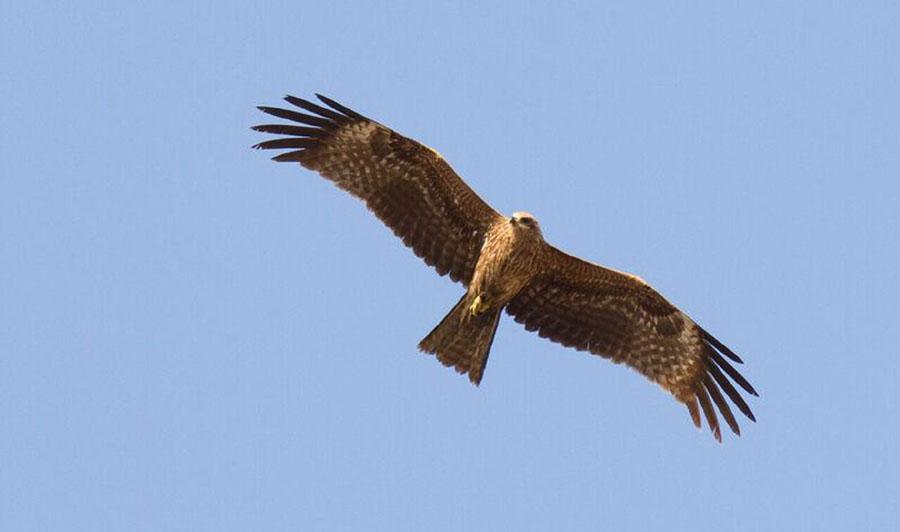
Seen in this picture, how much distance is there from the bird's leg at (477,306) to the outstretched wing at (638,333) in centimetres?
66

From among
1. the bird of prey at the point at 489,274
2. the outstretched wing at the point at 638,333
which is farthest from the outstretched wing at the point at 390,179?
the outstretched wing at the point at 638,333

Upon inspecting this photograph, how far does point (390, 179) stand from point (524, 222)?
158cm

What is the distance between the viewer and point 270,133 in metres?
16.4

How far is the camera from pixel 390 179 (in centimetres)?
1639

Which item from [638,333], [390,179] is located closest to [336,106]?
[390,179]

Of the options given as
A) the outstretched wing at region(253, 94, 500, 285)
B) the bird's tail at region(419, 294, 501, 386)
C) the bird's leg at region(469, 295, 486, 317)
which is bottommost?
the bird's tail at region(419, 294, 501, 386)

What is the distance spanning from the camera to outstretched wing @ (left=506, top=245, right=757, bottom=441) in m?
16.7

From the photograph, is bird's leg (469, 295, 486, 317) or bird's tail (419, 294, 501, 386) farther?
bird's tail (419, 294, 501, 386)

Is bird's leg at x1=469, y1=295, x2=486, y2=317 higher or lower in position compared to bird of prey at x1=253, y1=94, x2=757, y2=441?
lower

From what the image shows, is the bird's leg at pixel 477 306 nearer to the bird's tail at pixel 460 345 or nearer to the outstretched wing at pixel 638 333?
the bird's tail at pixel 460 345

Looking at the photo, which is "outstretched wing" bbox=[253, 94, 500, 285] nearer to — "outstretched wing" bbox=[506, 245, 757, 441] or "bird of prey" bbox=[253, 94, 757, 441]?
"bird of prey" bbox=[253, 94, 757, 441]

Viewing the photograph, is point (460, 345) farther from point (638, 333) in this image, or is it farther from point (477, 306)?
point (638, 333)

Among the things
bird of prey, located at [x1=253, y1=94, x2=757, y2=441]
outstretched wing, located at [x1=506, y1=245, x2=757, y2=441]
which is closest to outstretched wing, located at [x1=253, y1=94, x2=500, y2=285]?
bird of prey, located at [x1=253, y1=94, x2=757, y2=441]

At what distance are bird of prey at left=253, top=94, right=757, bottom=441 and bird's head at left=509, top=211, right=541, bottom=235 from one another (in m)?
0.01
